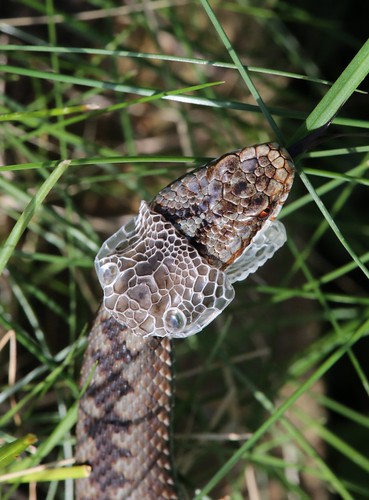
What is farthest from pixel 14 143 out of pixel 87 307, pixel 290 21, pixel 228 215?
pixel 290 21

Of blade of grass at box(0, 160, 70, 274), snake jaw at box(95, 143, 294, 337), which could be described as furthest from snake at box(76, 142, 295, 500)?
blade of grass at box(0, 160, 70, 274)

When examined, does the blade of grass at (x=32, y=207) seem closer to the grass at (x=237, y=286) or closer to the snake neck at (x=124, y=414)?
the snake neck at (x=124, y=414)

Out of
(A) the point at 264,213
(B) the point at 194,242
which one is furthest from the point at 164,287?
(A) the point at 264,213

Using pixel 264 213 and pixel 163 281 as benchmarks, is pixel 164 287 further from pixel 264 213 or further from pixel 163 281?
pixel 264 213

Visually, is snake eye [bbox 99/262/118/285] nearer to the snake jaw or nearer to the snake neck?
the snake jaw

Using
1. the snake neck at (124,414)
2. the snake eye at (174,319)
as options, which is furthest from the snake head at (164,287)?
the snake neck at (124,414)

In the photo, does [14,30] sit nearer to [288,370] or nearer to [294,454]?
[288,370]
